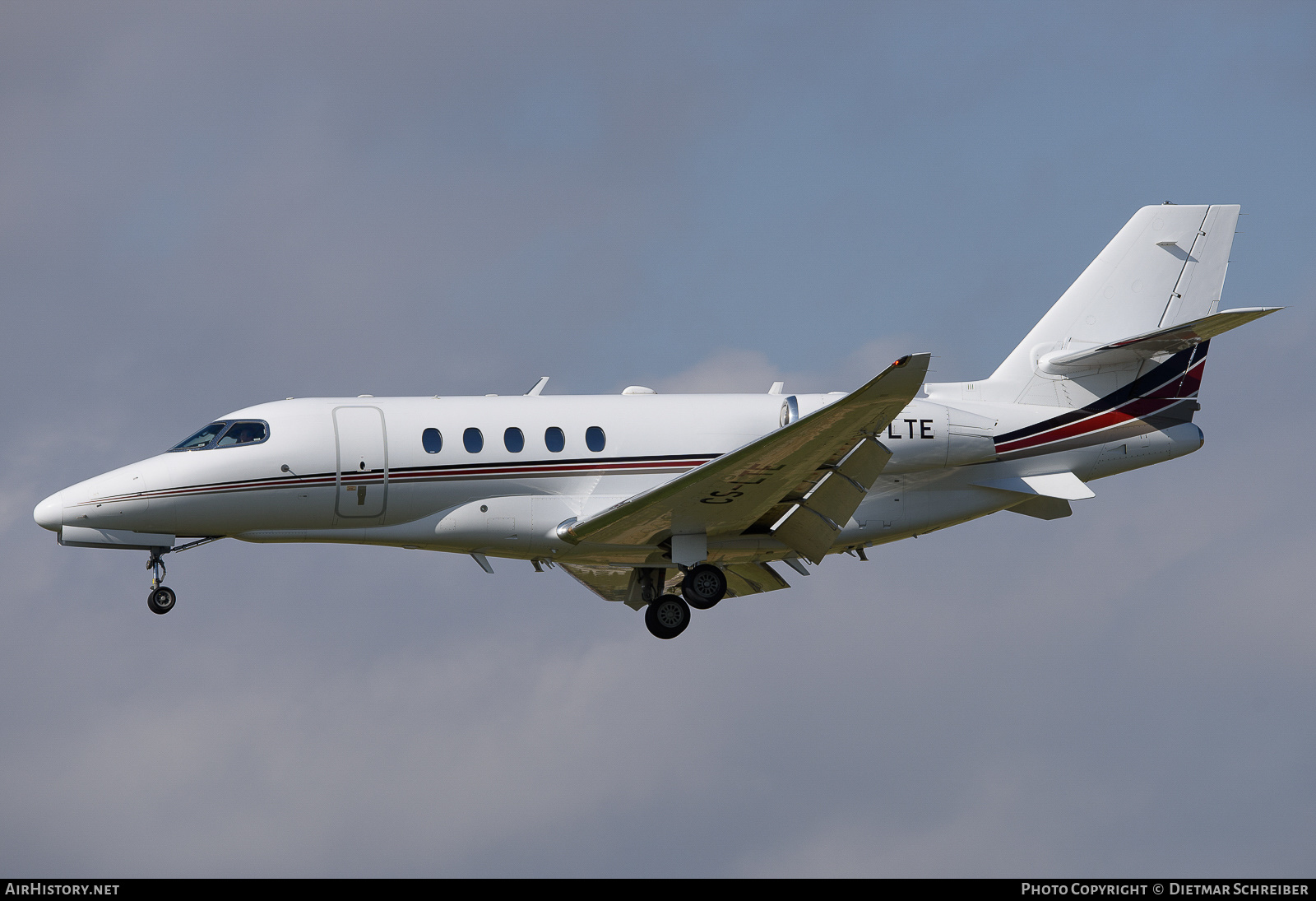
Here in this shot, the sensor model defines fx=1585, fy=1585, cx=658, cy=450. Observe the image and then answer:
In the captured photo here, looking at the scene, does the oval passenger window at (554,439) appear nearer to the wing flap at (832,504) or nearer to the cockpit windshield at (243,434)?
the wing flap at (832,504)

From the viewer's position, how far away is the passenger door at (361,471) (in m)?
22.6

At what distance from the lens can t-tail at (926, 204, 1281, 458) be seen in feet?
81.0

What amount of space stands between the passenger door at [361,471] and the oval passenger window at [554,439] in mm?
2306

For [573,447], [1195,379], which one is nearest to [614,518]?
[573,447]

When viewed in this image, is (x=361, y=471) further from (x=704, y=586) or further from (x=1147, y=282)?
(x=1147, y=282)

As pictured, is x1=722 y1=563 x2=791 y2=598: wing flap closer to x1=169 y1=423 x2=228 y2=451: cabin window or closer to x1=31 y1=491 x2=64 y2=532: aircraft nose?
x1=169 y1=423 x2=228 y2=451: cabin window

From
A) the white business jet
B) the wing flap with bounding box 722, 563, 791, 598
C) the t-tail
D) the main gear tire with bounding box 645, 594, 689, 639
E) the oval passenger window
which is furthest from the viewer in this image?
the wing flap with bounding box 722, 563, 791, 598

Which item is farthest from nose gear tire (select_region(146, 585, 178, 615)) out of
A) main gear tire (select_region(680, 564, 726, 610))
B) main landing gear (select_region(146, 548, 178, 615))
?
main gear tire (select_region(680, 564, 726, 610))

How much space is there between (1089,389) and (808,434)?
6.76 metres

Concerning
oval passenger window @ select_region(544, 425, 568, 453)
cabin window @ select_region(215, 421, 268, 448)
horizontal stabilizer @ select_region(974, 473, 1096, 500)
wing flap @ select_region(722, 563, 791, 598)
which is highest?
cabin window @ select_region(215, 421, 268, 448)

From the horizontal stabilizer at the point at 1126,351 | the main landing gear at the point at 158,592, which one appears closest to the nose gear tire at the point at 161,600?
the main landing gear at the point at 158,592

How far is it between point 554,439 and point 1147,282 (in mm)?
10347

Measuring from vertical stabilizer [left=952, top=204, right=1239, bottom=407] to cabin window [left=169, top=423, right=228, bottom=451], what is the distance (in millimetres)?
12376

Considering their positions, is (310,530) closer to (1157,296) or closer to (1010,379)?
(1010,379)
